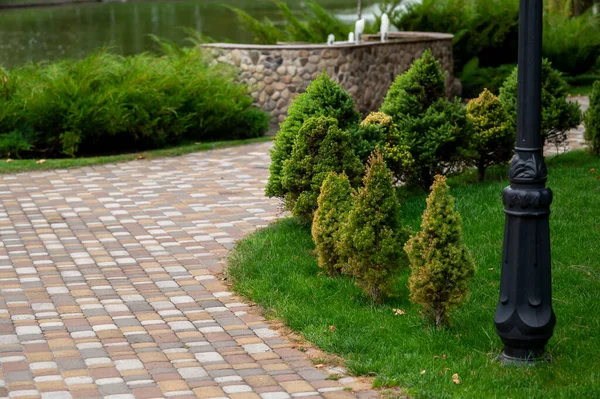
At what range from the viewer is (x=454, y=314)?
6000mm

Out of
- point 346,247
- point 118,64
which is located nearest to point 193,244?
point 346,247

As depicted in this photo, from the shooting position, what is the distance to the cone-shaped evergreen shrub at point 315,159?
7.75 meters

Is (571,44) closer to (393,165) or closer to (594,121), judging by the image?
(594,121)

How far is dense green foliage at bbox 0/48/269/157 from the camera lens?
1266 cm

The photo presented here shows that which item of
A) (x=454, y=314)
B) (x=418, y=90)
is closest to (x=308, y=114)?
(x=418, y=90)

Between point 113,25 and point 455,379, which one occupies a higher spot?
point 113,25

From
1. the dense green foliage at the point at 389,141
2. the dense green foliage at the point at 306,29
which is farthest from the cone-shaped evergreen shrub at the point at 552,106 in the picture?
the dense green foliage at the point at 306,29

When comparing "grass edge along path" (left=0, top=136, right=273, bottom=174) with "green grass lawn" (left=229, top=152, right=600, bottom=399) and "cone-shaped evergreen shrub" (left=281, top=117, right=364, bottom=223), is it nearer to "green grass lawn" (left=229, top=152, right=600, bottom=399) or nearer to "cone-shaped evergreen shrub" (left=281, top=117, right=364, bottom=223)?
"cone-shaped evergreen shrub" (left=281, top=117, right=364, bottom=223)

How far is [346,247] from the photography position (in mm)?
6273

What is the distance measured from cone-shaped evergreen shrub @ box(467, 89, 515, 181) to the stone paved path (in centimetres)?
238

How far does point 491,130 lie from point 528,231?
4.88 m

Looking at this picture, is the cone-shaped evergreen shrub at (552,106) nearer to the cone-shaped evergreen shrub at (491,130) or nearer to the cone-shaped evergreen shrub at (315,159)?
the cone-shaped evergreen shrub at (491,130)

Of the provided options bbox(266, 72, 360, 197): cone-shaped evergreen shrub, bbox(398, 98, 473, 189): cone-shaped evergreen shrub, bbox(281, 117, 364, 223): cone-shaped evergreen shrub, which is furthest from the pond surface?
bbox(281, 117, 364, 223): cone-shaped evergreen shrub

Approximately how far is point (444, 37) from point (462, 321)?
11.6 meters
